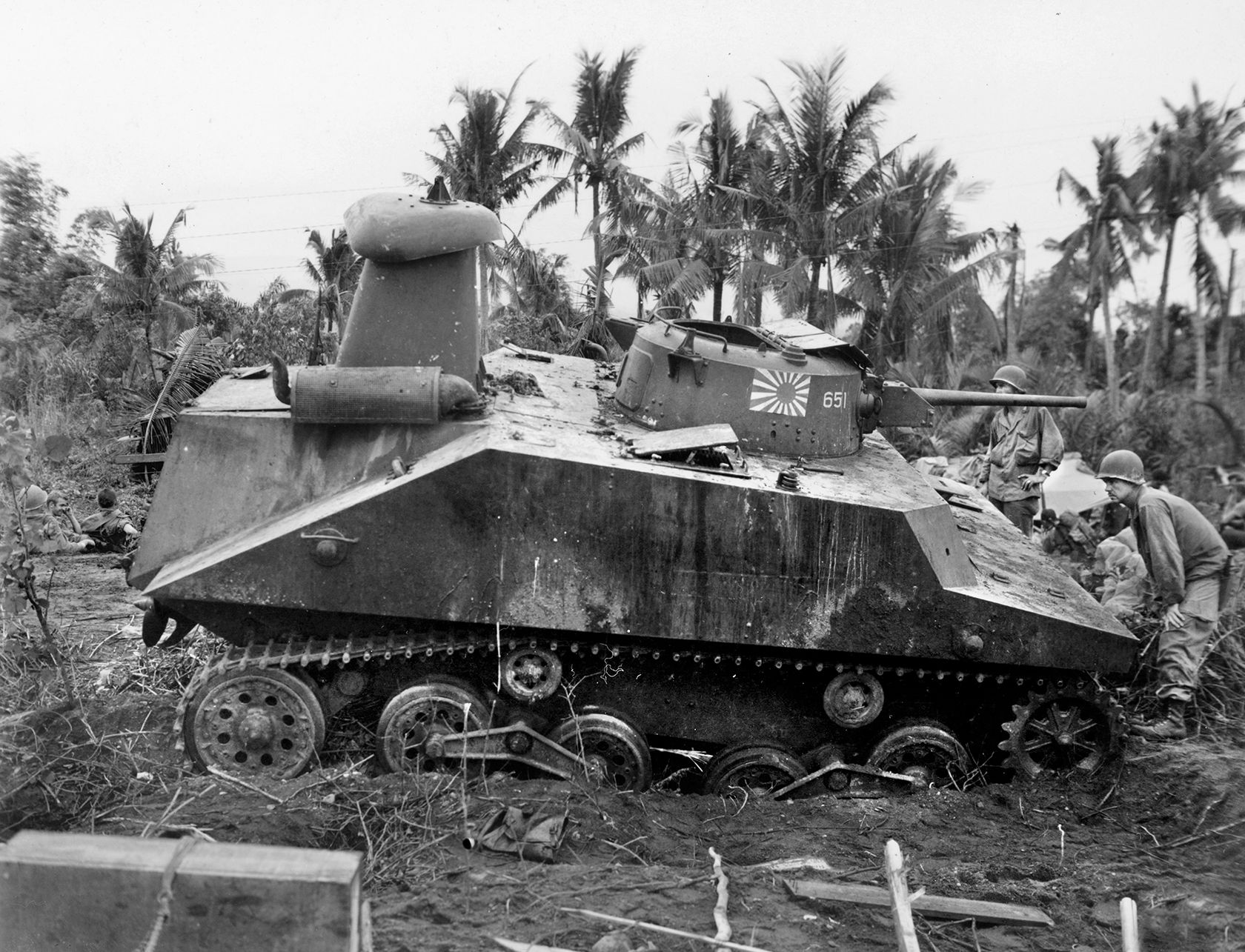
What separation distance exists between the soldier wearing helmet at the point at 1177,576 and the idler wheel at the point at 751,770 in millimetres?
2505

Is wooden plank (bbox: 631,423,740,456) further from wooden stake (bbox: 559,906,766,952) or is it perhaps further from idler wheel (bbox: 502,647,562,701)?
wooden stake (bbox: 559,906,766,952)

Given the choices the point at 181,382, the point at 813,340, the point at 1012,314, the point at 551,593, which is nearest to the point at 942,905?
the point at 551,593

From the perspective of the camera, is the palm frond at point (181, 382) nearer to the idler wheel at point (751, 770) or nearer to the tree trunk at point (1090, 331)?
the idler wheel at point (751, 770)

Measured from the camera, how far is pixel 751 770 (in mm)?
6234

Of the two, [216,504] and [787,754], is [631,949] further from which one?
[216,504]

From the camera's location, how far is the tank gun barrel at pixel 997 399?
27.2 ft

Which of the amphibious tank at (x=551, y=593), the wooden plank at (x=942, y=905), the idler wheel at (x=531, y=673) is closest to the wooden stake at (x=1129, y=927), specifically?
the wooden plank at (x=942, y=905)

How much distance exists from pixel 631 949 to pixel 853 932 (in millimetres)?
991

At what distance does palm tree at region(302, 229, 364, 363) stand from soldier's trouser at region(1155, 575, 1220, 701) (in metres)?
15.6

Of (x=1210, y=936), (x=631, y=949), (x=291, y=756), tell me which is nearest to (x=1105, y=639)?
(x=1210, y=936)

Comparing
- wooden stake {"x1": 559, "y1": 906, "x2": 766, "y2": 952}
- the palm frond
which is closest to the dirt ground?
wooden stake {"x1": 559, "y1": 906, "x2": 766, "y2": 952}

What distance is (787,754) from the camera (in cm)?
623

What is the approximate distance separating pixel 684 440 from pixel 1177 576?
11.1 feet

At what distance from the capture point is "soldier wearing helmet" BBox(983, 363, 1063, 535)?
400 inches
